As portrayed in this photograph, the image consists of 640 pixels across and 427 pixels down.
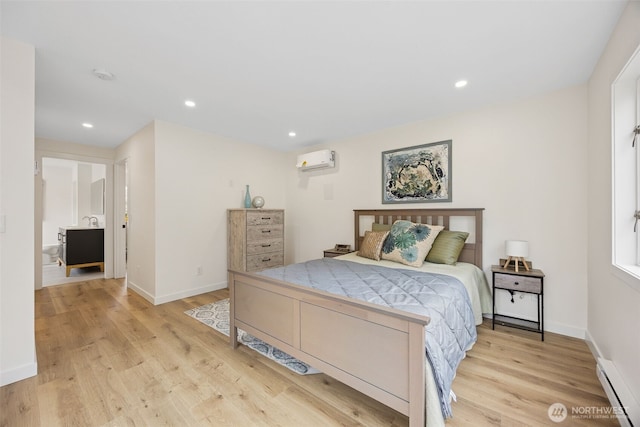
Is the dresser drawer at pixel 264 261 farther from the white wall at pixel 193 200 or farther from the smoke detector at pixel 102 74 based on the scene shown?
the smoke detector at pixel 102 74

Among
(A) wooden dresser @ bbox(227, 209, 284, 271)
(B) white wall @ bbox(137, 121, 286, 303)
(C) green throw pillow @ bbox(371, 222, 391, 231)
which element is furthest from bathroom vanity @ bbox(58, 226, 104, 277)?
(C) green throw pillow @ bbox(371, 222, 391, 231)

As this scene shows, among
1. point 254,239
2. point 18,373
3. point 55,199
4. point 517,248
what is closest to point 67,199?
point 55,199

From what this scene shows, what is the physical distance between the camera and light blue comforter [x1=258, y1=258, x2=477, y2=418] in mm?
1348

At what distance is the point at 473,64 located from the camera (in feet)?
6.74

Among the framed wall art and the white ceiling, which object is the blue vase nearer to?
the white ceiling

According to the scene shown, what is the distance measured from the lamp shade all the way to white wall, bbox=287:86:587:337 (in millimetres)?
211

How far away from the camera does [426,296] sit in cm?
169

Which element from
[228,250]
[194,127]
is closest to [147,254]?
[228,250]

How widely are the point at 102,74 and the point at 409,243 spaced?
3280 mm

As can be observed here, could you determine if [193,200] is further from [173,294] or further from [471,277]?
[471,277]

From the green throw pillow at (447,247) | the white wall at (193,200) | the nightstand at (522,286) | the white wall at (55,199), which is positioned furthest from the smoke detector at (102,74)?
the white wall at (55,199)

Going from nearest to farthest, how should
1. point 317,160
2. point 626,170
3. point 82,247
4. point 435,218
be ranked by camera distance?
1. point 626,170
2. point 435,218
3. point 317,160
4. point 82,247

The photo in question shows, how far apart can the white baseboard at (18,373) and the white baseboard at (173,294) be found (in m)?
1.42

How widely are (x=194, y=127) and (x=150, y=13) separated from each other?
7.24ft
